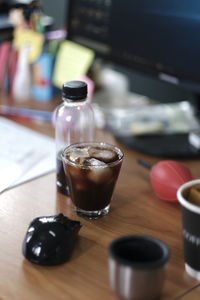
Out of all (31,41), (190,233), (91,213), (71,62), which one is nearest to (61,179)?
(91,213)

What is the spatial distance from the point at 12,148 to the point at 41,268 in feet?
1.52

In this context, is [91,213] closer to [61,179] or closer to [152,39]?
[61,179]

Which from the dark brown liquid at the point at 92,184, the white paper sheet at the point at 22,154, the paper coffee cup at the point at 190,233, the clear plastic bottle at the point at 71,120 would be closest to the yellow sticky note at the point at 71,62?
the white paper sheet at the point at 22,154

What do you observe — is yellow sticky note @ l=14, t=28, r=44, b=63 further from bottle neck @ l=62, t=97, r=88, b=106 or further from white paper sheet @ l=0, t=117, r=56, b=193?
bottle neck @ l=62, t=97, r=88, b=106

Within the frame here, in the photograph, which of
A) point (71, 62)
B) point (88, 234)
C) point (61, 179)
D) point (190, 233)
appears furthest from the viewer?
point (71, 62)

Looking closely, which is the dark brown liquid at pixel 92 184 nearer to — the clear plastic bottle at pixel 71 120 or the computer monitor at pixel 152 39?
the clear plastic bottle at pixel 71 120

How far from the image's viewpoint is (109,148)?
102 cm

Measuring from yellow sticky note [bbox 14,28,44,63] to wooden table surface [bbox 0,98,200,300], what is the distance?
48 cm

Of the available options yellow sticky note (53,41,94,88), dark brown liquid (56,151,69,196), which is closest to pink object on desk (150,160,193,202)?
dark brown liquid (56,151,69,196)

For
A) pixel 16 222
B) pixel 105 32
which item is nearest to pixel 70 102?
pixel 16 222

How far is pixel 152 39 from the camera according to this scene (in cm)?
127

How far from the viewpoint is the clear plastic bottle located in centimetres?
104

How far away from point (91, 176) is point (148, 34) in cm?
45

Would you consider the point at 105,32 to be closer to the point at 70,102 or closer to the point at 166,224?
the point at 70,102
